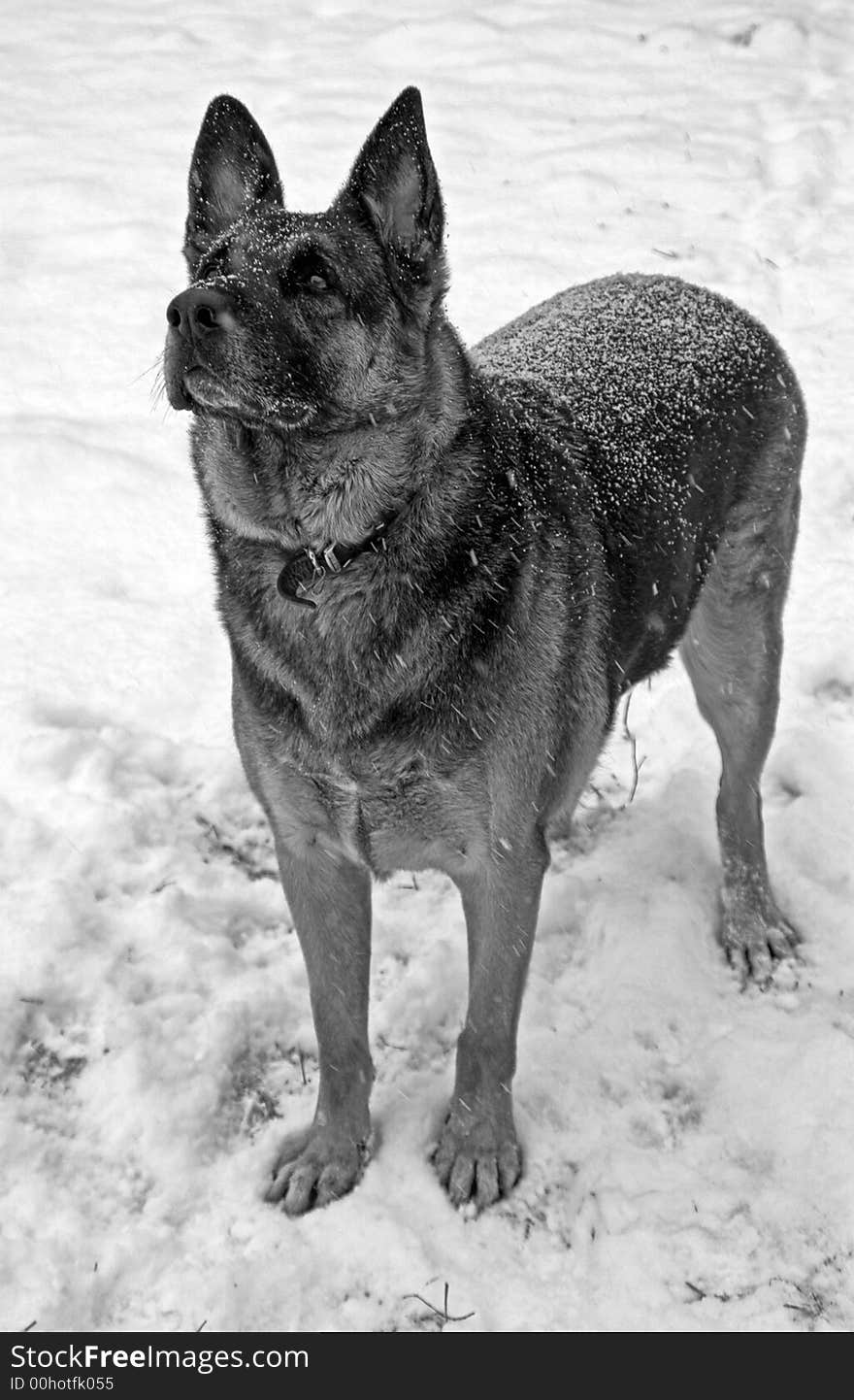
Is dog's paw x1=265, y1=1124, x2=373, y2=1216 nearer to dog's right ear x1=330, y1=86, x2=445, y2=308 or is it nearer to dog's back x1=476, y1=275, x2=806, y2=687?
dog's back x1=476, y1=275, x2=806, y2=687

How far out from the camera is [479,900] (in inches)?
116

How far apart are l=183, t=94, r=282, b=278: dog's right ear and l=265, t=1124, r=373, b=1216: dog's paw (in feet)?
7.15

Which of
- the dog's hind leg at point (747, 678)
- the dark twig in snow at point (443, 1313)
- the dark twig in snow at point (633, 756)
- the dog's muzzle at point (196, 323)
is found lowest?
the dark twig in snow at point (633, 756)

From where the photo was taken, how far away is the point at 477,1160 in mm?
3119

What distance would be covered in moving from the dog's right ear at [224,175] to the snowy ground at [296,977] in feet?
6.28

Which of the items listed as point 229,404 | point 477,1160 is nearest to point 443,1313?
point 477,1160

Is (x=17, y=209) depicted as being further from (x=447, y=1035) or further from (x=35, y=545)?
(x=447, y=1035)

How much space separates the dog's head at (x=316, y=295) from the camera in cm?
246

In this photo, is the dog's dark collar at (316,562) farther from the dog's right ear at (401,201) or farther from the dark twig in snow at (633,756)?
the dark twig in snow at (633,756)

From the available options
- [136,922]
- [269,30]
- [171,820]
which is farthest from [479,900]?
[269,30]

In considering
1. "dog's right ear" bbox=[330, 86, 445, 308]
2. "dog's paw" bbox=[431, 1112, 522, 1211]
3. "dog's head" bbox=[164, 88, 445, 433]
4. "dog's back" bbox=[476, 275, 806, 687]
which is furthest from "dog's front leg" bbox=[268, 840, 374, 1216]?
"dog's right ear" bbox=[330, 86, 445, 308]

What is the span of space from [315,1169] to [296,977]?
659 mm

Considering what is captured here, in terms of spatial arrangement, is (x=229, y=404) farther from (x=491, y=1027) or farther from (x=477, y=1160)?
(x=477, y=1160)

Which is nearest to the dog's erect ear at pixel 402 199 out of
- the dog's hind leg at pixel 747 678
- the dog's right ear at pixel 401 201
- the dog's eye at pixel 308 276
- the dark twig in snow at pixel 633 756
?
the dog's right ear at pixel 401 201
